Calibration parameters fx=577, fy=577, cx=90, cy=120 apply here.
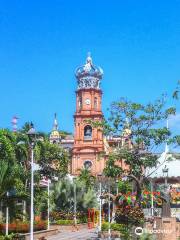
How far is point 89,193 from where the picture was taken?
198ft

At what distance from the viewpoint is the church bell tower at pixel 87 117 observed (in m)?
96.4

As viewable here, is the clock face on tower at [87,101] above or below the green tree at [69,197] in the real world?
above

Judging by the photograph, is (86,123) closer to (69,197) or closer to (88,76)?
(88,76)

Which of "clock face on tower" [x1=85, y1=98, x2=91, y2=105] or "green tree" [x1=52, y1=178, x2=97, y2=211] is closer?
"green tree" [x1=52, y1=178, x2=97, y2=211]

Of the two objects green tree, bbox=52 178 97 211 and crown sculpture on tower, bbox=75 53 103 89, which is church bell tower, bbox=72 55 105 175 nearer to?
crown sculpture on tower, bbox=75 53 103 89

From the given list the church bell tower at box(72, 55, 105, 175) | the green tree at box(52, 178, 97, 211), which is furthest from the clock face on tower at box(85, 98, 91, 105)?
the green tree at box(52, 178, 97, 211)

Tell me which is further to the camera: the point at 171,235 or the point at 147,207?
the point at 147,207

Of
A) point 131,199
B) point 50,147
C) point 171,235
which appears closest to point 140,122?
point 131,199

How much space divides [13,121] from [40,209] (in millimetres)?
45450

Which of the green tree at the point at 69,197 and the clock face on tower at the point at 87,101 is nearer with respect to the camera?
the green tree at the point at 69,197

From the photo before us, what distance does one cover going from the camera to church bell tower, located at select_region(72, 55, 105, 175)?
316 feet

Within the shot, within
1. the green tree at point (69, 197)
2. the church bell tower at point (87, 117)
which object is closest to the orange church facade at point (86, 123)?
the church bell tower at point (87, 117)

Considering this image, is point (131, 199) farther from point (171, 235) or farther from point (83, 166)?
point (83, 166)

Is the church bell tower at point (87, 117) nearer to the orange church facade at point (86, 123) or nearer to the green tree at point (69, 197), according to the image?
the orange church facade at point (86, 123)
